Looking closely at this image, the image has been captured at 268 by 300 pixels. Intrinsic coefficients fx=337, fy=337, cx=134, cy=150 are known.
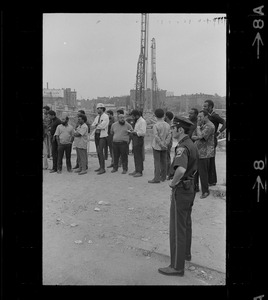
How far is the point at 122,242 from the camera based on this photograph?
10.7ft

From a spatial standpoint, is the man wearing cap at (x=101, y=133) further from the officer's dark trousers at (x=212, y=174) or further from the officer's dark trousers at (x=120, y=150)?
the officer's dark trousers at (x=212, y=174)

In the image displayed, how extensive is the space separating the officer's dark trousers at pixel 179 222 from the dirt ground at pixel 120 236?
150mm

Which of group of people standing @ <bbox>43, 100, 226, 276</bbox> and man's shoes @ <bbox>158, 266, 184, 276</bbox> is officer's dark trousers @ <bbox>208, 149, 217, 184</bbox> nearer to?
group of people standing @ <bbox>43, 100, 226, 276</bbox>

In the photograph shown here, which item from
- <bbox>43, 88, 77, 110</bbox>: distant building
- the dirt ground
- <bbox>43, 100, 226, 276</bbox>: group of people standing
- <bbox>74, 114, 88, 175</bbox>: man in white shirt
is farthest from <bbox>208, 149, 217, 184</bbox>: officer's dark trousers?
<bbox>74, 114, 88, 175</bbox>: man in white shirt

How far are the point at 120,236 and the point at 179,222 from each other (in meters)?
0.98

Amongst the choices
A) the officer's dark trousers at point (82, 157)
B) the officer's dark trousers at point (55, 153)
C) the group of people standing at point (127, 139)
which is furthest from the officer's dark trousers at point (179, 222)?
the officer's dark trousers at point (55, 153)

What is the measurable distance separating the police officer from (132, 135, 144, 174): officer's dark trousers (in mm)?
3005

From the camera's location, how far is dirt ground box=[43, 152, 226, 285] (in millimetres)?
2639

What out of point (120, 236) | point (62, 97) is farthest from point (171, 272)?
point (62, 97)

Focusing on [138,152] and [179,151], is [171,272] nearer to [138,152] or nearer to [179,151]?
[179,151]

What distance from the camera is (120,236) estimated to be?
339cm

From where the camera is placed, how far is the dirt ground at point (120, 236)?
2.64 metres
